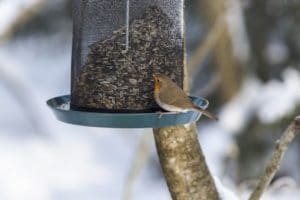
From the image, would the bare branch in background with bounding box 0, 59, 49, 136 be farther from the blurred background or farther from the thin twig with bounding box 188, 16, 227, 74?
the thin twig with bounding box 188, 16, 227, 74

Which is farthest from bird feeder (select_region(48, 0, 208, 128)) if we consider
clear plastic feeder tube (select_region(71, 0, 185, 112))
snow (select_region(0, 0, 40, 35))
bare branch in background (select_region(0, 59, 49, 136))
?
bare branch in background (select_region(0, 59, 49, 136))

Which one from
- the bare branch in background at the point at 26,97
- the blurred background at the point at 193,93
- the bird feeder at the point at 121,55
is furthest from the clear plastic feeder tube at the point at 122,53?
the bare branch in background at the point at 26,97

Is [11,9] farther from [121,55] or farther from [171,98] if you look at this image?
[171,98]

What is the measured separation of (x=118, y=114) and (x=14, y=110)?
7.03m

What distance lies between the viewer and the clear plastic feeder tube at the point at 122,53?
85.3 inches

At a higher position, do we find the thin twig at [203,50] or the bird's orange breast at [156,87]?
the bird's orange breast at [156,87]

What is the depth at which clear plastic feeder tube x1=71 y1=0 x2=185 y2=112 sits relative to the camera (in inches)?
85.3

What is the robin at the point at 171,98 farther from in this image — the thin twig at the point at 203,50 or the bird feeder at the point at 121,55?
the thin twig at the point at 203,50

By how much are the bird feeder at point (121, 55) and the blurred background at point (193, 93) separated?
112 centimetres

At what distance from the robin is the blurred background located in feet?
4.02

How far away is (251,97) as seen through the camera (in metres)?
5.29

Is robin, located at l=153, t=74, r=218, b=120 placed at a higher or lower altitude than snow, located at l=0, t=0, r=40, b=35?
higher

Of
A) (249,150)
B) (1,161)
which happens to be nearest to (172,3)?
(249,150)

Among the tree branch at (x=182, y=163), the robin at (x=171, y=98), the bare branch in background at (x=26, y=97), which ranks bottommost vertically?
the bare branch in background at (x=26, y=97)
